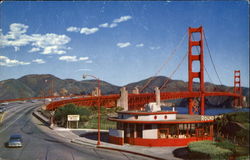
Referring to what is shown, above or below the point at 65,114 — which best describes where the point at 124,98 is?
above

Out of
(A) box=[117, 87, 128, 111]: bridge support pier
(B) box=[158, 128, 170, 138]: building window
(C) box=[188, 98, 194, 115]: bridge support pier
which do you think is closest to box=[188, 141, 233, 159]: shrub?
(B) box=[158, 128, 170, 138]: building window

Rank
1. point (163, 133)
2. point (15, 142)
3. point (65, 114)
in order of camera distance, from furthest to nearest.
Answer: point (65, 114)
point (163, 133)
point (15, 142)

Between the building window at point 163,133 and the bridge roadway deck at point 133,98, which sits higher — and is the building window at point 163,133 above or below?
below

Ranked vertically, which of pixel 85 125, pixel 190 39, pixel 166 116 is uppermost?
pixel 190 39

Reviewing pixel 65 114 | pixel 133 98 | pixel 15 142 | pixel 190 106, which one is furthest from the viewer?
pixel 133 98

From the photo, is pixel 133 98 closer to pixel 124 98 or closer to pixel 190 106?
pixel 124 98

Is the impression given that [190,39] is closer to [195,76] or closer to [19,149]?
[195,76]

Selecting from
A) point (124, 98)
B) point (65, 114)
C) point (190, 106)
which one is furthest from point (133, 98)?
point (65, 114)

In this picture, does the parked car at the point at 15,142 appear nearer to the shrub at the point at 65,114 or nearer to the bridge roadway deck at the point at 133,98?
the shrub at the point at 65,114

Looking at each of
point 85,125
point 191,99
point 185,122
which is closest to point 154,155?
point 185,122

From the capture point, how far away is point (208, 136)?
33625 mm

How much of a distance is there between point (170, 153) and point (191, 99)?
213ft

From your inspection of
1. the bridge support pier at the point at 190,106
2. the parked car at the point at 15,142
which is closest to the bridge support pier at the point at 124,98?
the bridge support pier at the point at 190,106

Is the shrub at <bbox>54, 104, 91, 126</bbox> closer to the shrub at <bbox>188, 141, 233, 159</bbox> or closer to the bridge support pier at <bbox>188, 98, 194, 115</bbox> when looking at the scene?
the shrub at <bbox>188, 141, 233, 159</bbox>
